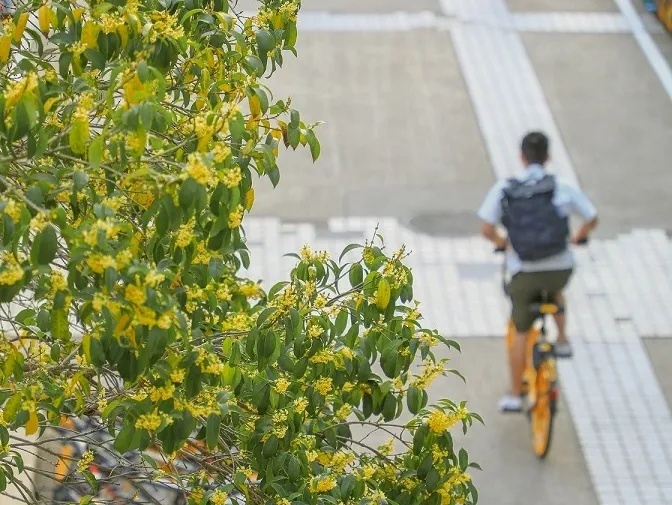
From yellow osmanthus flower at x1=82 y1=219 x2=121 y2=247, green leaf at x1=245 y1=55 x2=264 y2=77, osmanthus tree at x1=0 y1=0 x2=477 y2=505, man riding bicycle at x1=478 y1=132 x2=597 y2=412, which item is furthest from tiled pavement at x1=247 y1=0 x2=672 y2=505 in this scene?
yellow osmanthus flower at x1=82 y1=219 x2=121 y2=247

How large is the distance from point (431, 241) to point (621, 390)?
234 cm

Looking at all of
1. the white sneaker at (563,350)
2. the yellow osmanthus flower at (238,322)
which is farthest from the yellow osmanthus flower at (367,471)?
the white sneaker at (563,350)

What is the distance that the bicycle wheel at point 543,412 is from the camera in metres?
8.34

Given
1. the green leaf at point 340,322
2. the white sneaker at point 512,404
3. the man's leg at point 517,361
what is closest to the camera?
the green leaf at point 340,322

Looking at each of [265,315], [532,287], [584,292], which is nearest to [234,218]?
[265,315]

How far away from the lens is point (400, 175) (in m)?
12.0

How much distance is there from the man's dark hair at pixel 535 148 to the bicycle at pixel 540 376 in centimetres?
61

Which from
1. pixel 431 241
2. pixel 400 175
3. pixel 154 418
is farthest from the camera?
pixel 400 175

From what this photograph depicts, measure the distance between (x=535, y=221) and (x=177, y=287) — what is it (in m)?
4.00

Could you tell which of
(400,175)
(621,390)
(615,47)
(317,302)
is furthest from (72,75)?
(615,47)

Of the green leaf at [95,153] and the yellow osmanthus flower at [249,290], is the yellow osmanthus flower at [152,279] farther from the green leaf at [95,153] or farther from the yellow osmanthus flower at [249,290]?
the yellow osmanthus flower at [249,290]

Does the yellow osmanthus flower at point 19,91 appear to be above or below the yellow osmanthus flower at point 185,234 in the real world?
above

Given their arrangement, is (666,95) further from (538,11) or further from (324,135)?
(324,135)

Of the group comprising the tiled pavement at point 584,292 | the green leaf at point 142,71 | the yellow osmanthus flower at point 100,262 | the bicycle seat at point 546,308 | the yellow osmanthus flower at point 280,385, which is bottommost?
the tiled pavement at point 584,292
